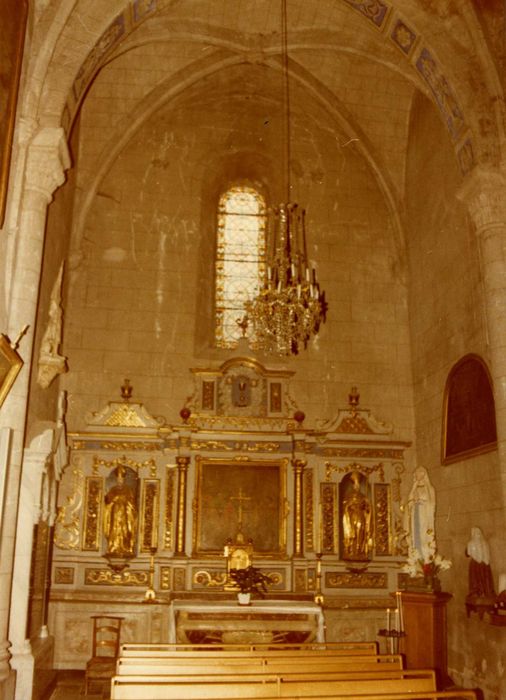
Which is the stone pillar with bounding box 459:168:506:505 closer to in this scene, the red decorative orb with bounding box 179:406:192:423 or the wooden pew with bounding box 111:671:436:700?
the wooden pew with bounding box 111:671:436:700

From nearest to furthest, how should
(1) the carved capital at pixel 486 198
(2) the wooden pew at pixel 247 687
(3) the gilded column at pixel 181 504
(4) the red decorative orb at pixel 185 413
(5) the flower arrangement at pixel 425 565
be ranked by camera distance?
(2) the wooden pew at pixel 247 687 → (1) the carved capital at pixel 486 198 → (5) the flower arrangement at pixel 425 565 → (3) the gilded column at pixel 181 504 → (4) the red decorative orb at pixel 185 413

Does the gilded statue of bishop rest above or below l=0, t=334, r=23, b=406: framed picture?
below

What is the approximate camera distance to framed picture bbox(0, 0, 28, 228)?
6.98 metres

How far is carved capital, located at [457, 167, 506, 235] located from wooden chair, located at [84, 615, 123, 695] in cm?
739

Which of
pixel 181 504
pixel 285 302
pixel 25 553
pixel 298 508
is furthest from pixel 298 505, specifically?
pixel 25 553

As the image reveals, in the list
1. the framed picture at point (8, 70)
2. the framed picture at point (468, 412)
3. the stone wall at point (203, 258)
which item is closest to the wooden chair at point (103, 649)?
the stone wall at point (203, 258)

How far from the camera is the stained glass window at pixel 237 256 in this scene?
525 inches

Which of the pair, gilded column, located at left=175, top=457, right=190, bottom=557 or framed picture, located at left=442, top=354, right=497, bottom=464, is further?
gilded column, located at left=175, top=457, right=190, bottom=557

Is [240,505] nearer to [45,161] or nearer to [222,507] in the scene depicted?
[222,507]

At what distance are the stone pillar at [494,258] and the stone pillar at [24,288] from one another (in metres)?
5.33

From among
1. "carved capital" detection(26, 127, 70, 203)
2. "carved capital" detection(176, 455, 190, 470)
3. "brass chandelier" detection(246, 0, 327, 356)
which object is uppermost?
"carved capital" detection(26, 127, 70, 203)

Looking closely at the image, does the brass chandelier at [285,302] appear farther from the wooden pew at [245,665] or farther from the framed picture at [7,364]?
the wooden pew at [245,665]

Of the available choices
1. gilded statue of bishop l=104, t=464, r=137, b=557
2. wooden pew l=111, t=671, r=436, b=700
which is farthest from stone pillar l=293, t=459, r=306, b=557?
wooden pew l=111, t=671, r=436, b=700

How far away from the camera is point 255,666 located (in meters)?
6.16
